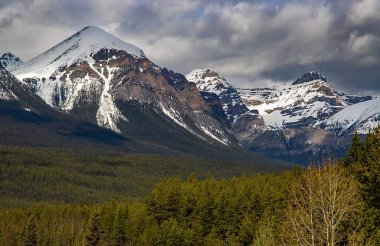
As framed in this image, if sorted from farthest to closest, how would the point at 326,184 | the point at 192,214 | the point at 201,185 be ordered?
the point at 201,185, the point at 192,214, the point at 326,184

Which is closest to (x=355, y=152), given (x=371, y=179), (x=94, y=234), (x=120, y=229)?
(x=371, y=179)

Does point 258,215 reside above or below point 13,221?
above

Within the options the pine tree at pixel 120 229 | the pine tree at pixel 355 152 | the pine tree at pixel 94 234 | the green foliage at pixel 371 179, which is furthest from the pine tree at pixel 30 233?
the green foliage at pixel 371 179

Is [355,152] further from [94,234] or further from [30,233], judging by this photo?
[30,233]

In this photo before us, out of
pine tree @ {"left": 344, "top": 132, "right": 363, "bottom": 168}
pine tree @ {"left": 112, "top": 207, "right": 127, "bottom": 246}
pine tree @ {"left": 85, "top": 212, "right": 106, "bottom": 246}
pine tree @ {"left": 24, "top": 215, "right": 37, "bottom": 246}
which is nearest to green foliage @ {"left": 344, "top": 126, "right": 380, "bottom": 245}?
pine tree @ {"left": 344, "top": 132, "right": 363, "bottom": 168}

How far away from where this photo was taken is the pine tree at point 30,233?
150375 mm

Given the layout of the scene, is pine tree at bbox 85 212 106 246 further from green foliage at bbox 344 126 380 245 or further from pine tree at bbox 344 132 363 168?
green foliage at bbox 344 126 380 245

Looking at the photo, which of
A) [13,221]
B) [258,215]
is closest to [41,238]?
[13,221]

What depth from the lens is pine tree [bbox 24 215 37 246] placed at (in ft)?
493

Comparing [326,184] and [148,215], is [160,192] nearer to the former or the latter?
[148,215]

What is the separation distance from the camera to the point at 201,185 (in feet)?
415

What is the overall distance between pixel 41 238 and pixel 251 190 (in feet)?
241

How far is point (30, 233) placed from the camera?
15112 centimetres

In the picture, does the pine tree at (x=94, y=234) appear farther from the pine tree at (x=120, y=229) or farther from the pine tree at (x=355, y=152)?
the pine tree at (x=120, y=229)
